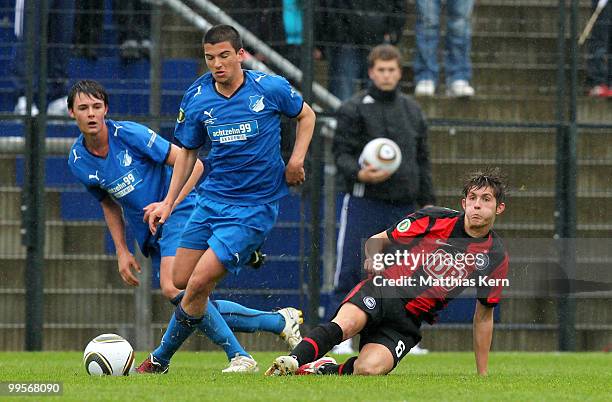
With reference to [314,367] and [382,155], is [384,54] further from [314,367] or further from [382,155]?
[314,367]

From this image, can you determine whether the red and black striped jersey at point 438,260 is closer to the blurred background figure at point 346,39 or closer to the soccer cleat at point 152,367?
the soccer cleat at point 152,367

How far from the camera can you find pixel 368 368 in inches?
306

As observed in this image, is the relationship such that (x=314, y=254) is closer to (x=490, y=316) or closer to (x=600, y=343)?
(x=600, y=343)

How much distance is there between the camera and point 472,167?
476 inches

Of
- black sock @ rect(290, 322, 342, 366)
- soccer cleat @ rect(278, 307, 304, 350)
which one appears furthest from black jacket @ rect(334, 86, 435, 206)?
black sock @ rect(290, 322, 342, 366)

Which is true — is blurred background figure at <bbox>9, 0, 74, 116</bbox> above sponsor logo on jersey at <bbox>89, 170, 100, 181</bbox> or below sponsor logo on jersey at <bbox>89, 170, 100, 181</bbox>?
above

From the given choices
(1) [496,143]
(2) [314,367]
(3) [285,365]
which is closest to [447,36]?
(1) [496,143]

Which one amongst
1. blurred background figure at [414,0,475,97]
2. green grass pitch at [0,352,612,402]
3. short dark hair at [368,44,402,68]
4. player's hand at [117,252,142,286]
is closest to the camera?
green grass pitch at [0,352,612,402]

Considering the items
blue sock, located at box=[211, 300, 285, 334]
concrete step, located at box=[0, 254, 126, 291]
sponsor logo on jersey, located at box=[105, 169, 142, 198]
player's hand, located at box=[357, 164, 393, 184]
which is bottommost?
blue sock, located at box=[211, 300, 285, 334]

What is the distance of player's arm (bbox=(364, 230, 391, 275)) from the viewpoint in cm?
798

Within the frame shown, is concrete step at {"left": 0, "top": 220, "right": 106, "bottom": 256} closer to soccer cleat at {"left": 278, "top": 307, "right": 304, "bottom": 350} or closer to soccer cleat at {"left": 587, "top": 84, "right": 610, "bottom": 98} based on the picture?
soccer cleat at {"left": 278, "top": 307, "right": 304, "bottom": 350}

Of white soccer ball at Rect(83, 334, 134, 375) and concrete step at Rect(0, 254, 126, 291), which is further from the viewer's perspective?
concrete step at Rect(0, 254, 126, 291)

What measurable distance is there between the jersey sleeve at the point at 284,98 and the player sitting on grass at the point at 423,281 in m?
1.00

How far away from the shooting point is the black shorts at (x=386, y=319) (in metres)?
7.90
